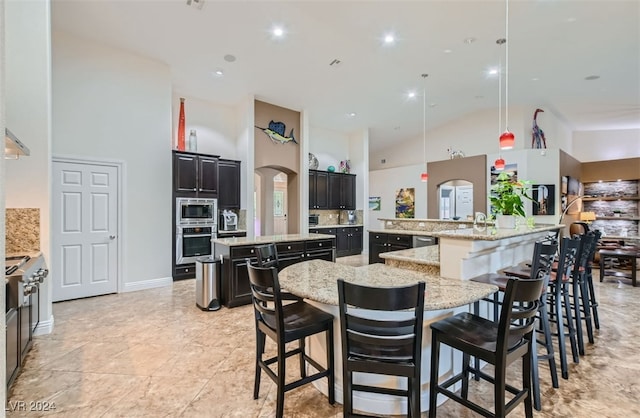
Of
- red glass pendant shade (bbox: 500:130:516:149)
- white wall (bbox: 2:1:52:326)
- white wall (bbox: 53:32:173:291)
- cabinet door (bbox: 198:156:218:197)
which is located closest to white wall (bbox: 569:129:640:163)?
red glass pendant shade (bbox: 500:130:516:149)

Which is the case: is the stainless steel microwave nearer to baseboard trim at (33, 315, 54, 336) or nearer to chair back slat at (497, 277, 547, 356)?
baseboard trim at (33, 315, 54, 336)

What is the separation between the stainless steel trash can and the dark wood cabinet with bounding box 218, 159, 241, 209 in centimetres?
227

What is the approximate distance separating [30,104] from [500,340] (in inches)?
184

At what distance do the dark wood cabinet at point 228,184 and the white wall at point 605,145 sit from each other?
10.1 m

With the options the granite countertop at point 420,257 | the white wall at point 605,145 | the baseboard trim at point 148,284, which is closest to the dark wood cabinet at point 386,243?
the granite countertop at point 420,257

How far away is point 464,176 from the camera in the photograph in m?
8.34

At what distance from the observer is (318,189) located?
319 inches

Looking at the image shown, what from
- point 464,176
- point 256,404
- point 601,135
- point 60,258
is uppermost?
point 601,135

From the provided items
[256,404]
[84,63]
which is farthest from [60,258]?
[256,404]

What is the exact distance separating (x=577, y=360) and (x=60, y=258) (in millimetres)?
6229

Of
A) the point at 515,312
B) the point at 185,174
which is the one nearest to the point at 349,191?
the point at 185,174

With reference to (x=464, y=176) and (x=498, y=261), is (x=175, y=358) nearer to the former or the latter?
(x=498, y=261)

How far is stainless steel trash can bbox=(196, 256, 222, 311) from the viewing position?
13.0 ft

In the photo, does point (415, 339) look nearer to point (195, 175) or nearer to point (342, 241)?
point (195, 175)
